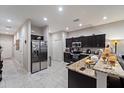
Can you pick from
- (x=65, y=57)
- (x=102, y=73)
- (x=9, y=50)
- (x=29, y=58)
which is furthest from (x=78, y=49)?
(x=9, y=50)

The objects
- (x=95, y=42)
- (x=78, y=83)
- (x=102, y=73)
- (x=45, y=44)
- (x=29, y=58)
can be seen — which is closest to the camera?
(x=102, y=73)

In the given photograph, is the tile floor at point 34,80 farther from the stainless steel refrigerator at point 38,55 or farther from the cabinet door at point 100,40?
the cabinet door at point 100,40

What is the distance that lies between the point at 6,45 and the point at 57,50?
6084 millimetres

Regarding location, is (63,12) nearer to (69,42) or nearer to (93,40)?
(93,40)

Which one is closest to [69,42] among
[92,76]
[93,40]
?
[93,40]

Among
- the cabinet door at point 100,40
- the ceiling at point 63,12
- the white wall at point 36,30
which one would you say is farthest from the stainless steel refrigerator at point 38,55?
the cabinet door at point 100,40

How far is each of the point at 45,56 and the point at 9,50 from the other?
6934 millimetres

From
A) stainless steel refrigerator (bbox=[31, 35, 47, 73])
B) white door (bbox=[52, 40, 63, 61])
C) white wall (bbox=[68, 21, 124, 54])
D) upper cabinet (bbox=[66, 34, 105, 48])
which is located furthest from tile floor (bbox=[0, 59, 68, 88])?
white door (bbox=[52, 40, 63, 61])

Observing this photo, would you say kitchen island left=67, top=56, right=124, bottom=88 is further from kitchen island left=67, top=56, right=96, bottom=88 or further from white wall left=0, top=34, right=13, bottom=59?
white wall left=0, top=34, right=13, bottom=59

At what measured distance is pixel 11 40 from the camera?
9.99 metres

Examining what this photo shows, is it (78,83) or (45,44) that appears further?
(45,44)

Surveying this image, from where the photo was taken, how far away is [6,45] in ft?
31.1

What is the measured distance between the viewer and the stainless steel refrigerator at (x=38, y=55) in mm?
4488
